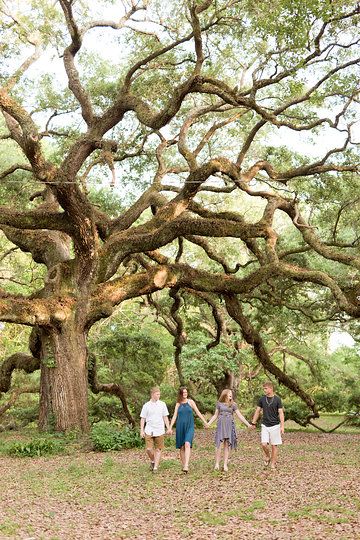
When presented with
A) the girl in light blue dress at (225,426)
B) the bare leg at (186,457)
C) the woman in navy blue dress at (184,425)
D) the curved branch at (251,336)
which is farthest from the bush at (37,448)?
the curved branch at (251,336)

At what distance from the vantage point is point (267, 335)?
23.8 meters

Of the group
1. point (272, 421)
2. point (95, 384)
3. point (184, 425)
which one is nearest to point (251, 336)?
point (95, 384)

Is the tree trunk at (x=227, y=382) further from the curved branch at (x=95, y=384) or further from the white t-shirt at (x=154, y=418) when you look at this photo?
the white t-shirt at (x=154, y=418)

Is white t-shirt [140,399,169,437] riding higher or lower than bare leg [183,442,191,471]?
higher

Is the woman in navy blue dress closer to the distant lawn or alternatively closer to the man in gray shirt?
the man in gray shirt

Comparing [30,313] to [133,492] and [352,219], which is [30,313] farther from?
[352,219]

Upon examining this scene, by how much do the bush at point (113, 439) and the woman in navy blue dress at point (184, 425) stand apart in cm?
336

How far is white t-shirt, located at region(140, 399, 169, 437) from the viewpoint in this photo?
10844mm

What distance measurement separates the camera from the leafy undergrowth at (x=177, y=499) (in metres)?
6.79

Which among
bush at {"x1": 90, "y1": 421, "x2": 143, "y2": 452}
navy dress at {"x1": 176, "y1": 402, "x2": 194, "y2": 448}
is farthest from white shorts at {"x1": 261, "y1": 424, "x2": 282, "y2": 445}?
bush at {"x1": 90, "y1": 421, "x2": 143, "y2": 452}

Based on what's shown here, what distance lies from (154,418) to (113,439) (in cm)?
380

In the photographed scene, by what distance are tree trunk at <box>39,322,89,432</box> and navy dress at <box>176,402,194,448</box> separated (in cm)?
445

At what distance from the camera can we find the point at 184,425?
424 inches

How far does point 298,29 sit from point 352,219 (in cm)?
700
